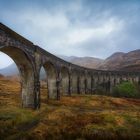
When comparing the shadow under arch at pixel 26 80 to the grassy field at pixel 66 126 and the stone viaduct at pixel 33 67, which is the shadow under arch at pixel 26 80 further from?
the grassy field at pixel 66 126

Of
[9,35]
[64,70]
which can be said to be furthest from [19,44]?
[64,70]

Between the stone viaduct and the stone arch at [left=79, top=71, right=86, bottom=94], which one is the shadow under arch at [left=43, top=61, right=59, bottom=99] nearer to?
the stone viaduct

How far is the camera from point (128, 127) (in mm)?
19500

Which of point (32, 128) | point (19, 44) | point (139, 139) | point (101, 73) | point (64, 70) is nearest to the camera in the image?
point (139, 139)

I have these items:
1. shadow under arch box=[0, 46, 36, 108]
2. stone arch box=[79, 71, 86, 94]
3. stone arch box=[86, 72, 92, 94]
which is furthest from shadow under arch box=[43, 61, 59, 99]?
stone arch box=[86, 72, 92, 94]

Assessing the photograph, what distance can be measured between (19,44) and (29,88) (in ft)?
19.6

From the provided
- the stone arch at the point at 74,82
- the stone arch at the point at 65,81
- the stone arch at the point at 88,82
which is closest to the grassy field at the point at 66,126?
the stone arch at the point at 65,81

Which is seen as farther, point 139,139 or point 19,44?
point 19,44

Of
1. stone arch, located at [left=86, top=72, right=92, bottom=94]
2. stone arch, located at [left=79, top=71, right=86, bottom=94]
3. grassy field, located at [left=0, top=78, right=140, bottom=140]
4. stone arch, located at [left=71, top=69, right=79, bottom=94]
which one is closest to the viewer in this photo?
grassy field, located at [left=0, top=78, right=140, bottom=140]

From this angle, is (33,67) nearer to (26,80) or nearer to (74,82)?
(26,80)

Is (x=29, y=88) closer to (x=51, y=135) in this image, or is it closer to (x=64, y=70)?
(x=51, y=135)

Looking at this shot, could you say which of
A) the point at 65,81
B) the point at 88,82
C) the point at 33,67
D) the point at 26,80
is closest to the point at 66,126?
the point at 26,80

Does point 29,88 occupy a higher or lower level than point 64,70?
lower

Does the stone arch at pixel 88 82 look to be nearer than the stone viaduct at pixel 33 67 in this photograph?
No
